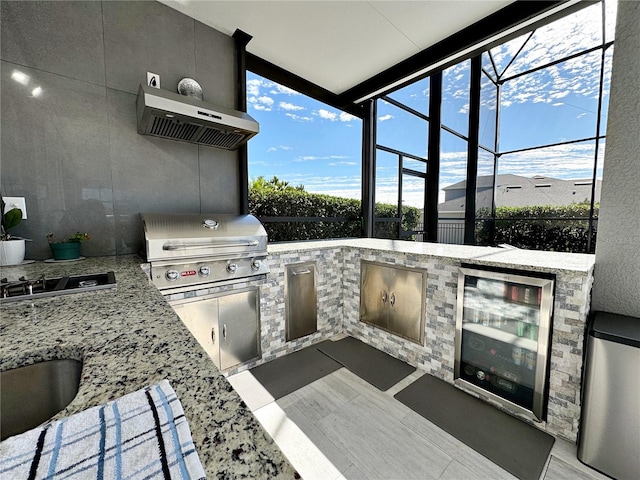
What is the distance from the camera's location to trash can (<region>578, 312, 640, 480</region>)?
133 cm

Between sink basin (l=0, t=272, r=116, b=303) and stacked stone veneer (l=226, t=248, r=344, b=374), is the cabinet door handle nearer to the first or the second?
stacked stone veneer (l=226, t=248, r=344, b=374)

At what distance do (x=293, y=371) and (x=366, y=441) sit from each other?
2.84 ft

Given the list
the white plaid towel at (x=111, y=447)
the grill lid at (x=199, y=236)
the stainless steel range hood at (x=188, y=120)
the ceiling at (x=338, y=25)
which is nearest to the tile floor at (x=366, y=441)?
the grill lid at (x=199, y=236)

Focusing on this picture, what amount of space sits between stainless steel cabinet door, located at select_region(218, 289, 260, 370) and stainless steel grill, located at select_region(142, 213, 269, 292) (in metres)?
0.19

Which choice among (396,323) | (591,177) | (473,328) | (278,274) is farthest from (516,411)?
(591,177)

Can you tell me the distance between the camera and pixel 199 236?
187cm

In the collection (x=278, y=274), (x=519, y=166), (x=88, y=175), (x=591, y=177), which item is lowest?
(x=278, y=274)

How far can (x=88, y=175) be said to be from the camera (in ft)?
6.05

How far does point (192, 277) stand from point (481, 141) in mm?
5917

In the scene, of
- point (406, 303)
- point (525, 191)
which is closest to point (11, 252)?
point (406, 303)

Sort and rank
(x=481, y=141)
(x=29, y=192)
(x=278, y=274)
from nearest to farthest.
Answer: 1. (x=29, y=192)
2. (x=278, y=274)
3. (x=481, y=141)

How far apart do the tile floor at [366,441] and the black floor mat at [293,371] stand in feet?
0.24

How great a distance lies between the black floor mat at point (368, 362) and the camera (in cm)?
220

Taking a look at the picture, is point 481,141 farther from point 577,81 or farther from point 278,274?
point 278,274
